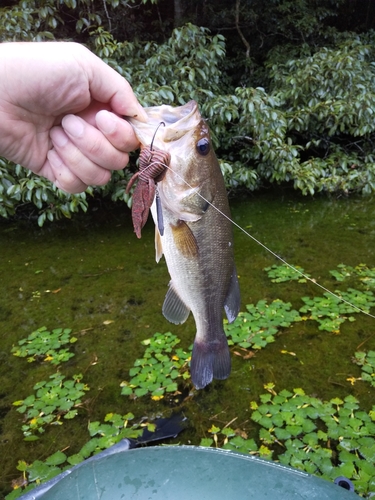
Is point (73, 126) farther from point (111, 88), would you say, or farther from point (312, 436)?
point (312, 436)

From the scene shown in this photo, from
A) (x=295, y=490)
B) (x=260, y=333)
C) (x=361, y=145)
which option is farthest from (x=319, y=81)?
(x=295, y=490)

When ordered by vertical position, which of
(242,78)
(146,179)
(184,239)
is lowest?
(184,239)

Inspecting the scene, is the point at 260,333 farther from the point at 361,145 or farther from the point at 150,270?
the point at 361,145

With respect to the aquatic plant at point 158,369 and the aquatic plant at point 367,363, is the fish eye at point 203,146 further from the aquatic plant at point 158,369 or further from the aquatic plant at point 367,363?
the aquatic plant at point 367,363

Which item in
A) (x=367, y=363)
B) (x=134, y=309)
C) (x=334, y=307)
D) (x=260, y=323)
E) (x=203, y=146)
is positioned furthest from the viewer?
(x=134, y=309)

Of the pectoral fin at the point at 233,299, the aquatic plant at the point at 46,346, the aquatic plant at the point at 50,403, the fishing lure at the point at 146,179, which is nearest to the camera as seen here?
the fishing lure at the point at 146,179

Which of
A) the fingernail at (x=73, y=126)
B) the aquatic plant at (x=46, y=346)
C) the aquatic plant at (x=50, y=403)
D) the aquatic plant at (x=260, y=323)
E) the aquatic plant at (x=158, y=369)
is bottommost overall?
the aquatic plant at (x=46, y=346)

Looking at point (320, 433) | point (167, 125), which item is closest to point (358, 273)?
point (320, 433)

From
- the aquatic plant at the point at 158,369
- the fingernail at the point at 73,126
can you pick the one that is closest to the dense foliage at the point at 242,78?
the aquatic plant at the point at 158,369
